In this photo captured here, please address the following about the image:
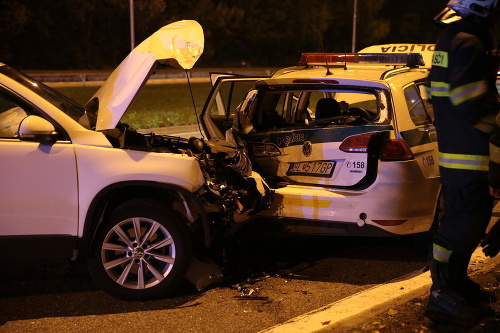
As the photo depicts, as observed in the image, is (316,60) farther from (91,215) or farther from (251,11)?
(251,11)

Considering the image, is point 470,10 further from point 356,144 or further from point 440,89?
point 356,144

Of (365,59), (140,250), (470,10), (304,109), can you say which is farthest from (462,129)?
(304,109)

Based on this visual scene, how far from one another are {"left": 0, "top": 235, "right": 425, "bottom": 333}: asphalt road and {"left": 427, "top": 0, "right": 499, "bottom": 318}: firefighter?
1060 millimetres

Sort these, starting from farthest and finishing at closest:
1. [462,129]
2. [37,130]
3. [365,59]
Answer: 1. [365,59]
2. [37,130]
3. [462,129]

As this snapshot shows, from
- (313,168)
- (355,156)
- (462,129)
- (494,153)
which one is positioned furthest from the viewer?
(313,168)

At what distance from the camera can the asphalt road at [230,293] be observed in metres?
4.95

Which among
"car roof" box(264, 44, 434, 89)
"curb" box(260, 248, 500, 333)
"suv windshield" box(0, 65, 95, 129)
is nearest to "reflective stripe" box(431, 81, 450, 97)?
"car roof" box(264, 44, 434, 89)

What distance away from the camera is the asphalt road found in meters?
4.95

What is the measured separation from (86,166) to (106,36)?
49.5 m

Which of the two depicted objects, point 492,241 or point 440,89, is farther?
point 492,241

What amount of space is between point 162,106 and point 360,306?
18831 mm

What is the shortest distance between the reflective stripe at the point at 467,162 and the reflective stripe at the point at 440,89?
0.36 m

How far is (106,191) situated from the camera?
525cm

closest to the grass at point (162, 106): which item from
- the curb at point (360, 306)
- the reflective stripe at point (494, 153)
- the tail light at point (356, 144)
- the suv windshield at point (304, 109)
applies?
the suv windshield at point (304, 109)
